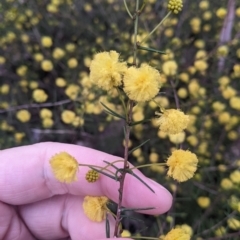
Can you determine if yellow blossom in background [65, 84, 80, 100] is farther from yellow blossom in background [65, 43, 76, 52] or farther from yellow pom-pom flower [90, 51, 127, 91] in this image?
yellow pom-pom flower [90, 51, 127, 91]

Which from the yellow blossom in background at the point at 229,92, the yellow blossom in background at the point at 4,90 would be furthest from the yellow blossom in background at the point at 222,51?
the yellow blossom in background at the point at 4,90

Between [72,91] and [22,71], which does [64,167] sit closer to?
[72,91]

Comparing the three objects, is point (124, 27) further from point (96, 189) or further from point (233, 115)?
point (96, 189)

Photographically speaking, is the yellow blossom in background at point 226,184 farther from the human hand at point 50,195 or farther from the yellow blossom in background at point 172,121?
the yellow blossom in background at point 172,121

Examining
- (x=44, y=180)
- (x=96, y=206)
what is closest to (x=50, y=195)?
(x=44, y=180)

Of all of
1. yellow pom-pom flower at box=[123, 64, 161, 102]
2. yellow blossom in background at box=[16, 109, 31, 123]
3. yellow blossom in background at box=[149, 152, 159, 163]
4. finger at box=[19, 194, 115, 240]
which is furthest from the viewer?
yellow blossom in background at box=[16, 109, 31, 123]

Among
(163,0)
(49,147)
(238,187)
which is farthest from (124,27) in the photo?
(49,147)

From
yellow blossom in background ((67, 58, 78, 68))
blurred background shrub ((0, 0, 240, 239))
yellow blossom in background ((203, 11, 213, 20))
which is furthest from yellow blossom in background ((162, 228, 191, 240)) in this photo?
yellow blossom in background ((203, 11, 213, 20))
